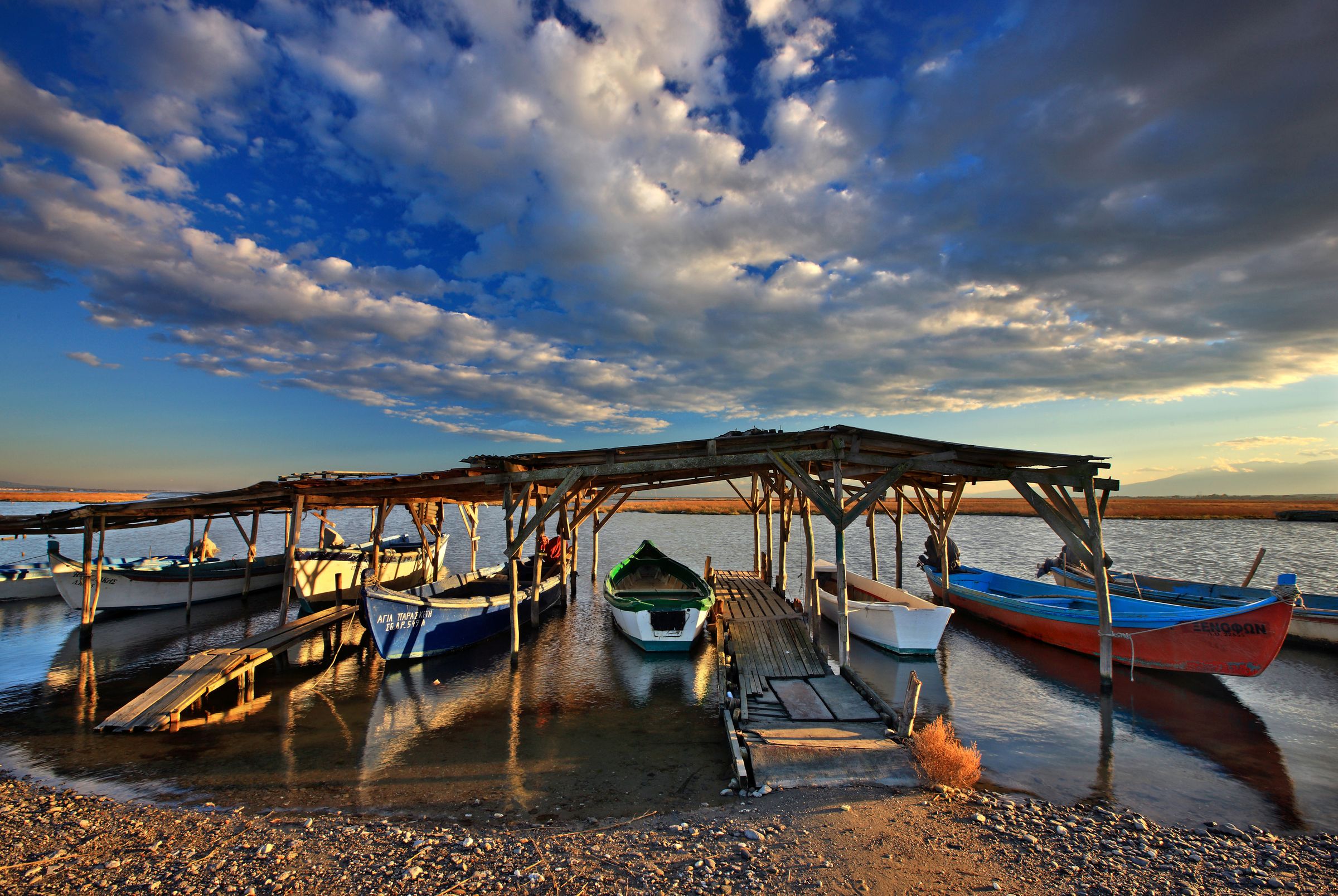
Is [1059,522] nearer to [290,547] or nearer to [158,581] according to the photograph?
[290,547]

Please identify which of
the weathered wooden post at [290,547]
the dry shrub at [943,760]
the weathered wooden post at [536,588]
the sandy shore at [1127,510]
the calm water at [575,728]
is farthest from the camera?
the sandy shore at [1127,510]

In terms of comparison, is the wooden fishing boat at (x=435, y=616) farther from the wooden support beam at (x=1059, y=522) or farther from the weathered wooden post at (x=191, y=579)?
the wooden support beam at (x=1059, y=522)

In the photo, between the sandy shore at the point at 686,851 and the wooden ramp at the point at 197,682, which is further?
the wooden ramp at the point at 197,682

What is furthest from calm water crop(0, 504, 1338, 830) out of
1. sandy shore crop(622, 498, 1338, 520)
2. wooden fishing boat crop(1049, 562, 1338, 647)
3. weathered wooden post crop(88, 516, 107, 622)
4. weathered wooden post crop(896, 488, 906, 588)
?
sandy shore crop(622, 498, 1338, 520)

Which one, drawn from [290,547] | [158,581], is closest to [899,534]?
[290,547]

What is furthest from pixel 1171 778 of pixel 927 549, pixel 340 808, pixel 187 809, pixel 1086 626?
pixel 927 549

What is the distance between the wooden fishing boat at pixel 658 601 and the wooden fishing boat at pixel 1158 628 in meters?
7.89

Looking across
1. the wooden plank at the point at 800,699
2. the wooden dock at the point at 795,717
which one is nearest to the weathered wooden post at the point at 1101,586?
the wooden dock at the point at 795,717

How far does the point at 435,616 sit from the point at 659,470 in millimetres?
6243

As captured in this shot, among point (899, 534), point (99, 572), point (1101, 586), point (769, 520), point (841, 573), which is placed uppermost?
point (769, 520)

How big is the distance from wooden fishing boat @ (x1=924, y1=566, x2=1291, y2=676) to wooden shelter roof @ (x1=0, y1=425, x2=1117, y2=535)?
288cm

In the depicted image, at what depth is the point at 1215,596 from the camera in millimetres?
14758

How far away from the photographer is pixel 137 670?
1195cm

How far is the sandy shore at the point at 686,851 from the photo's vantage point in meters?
4.62
